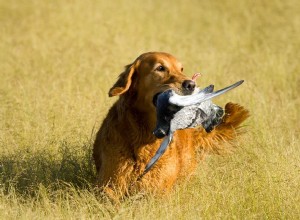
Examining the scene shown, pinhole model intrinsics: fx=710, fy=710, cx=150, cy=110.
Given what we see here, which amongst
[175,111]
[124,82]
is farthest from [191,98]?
[124,82]

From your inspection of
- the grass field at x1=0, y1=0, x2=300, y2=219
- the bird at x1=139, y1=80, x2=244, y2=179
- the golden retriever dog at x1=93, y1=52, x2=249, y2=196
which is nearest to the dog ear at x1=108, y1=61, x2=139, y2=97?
the golden retriever dog at x1=93, y1=52, x2=249, y2=196

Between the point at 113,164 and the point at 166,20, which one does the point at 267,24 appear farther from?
the point at 113,164

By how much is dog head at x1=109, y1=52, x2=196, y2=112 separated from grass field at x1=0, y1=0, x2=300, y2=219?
718 millimetres

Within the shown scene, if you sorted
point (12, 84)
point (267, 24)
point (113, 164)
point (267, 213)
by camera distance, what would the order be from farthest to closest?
point (267, 24)
point (12, 84)
point (113, 164)
point (267, 213)

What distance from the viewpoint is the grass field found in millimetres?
4984

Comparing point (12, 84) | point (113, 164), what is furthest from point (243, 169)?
point (12, 84)

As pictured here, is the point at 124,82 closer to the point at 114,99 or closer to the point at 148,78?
the point at 148,78

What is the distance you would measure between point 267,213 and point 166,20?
26.4ft

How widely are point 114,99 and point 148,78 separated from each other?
8.29 feet

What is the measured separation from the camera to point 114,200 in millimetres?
5098

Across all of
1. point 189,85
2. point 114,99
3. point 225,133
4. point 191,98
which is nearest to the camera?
point 191,98

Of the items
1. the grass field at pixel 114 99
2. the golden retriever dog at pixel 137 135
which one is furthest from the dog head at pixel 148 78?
the grass field at pixel 114 99

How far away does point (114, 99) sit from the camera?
7707 millimetres

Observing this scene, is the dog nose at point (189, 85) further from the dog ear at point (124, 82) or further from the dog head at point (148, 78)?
the dog ear at point (124, 82)
